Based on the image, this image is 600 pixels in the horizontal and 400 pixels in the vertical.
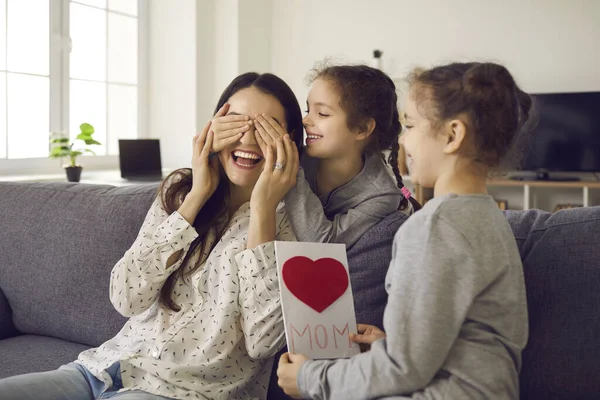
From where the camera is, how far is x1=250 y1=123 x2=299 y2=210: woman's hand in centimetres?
154

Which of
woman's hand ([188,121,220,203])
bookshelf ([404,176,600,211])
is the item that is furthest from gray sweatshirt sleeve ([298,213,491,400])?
bookshelf ([404,176,600,211])

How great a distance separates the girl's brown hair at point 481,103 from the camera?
116 cm

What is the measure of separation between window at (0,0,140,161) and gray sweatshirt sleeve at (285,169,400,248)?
11.0 ft

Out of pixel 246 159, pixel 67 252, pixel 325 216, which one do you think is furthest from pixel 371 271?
pixel 67 252

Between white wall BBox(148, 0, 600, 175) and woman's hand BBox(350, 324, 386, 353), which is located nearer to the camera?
woman's hand BBox(350, 324, 386, 353)

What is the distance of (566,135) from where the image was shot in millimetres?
5312

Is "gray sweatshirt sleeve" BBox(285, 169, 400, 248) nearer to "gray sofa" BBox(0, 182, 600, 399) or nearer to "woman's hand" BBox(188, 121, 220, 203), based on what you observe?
"gray sofa" BBox(0, 182, 600, 399)

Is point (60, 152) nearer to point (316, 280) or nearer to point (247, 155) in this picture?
point (247, 155)

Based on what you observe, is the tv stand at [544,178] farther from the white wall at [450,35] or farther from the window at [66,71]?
the window at [66,71]

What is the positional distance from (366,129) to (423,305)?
25.9 inches

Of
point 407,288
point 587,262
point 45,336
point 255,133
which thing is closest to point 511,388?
point 407,288

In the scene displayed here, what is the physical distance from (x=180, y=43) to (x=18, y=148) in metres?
1.59

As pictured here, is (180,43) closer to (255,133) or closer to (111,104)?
(111,104)

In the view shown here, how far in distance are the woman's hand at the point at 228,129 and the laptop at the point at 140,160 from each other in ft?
10.2
